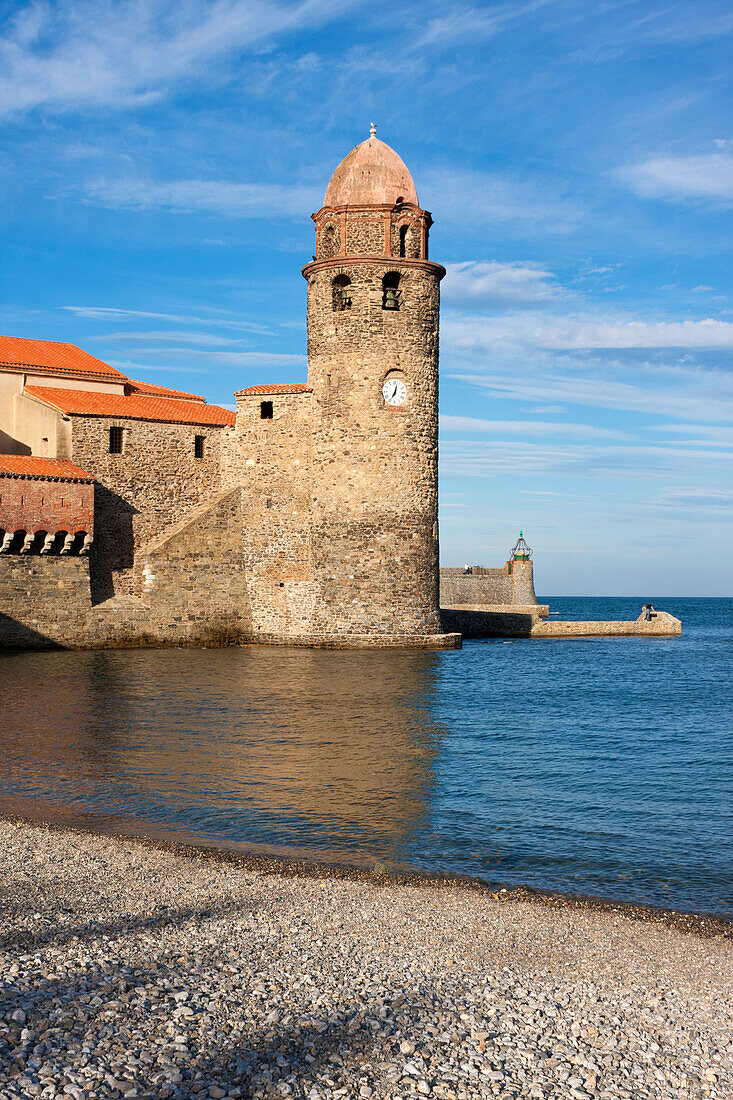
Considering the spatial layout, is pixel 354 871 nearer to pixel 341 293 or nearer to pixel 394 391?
pixel 394 391

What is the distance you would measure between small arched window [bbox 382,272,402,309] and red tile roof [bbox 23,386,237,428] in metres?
6.56

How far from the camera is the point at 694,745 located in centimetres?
1544

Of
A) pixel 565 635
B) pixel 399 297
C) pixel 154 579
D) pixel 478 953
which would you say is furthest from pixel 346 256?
pixel 478 953

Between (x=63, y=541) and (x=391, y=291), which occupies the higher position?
(x=391, y=291)

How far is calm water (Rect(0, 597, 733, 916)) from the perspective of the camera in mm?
8719

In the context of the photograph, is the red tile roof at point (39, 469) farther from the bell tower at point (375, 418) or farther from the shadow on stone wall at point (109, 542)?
the bell tower at point (375, 418)

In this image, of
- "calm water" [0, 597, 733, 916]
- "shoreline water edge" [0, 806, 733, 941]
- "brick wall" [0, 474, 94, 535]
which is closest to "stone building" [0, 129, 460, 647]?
"brick wall" [0, 474, 94, 535]

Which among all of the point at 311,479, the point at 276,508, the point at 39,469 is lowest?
the point at 276,508

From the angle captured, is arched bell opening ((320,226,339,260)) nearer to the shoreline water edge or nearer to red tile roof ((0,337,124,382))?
red tile roof ((0,337,124,382))

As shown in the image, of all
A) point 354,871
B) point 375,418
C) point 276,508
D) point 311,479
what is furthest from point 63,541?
point 354,871

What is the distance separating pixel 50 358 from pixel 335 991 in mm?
29411

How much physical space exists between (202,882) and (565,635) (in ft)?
116

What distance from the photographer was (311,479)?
2831 centimetres

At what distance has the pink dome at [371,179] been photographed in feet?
90.6
